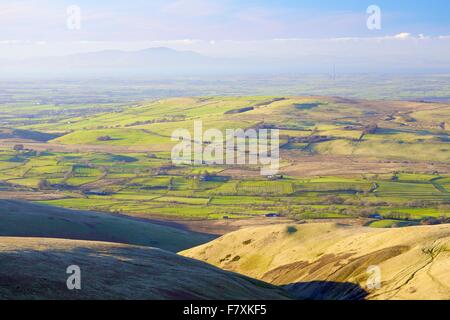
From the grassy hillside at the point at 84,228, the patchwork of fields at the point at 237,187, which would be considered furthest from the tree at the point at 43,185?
the grassy hillside at the point at 84,228

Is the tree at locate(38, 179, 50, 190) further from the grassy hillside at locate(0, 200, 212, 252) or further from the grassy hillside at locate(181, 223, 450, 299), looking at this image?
the grassy hillside at locate(181, 223, 450, 299)

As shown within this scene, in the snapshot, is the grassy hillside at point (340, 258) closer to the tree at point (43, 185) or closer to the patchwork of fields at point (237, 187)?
the patchwork of fields at point (237, 187)

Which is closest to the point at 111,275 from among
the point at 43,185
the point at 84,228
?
the point at 84,228

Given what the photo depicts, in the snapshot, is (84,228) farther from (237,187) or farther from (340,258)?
(237,187)

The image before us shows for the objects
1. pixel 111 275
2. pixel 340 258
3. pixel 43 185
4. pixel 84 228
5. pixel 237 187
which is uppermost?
pixel 111 275

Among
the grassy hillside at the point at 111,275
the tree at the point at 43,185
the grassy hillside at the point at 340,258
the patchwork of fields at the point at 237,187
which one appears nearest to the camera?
the grassy hillside at the point at 111,275
